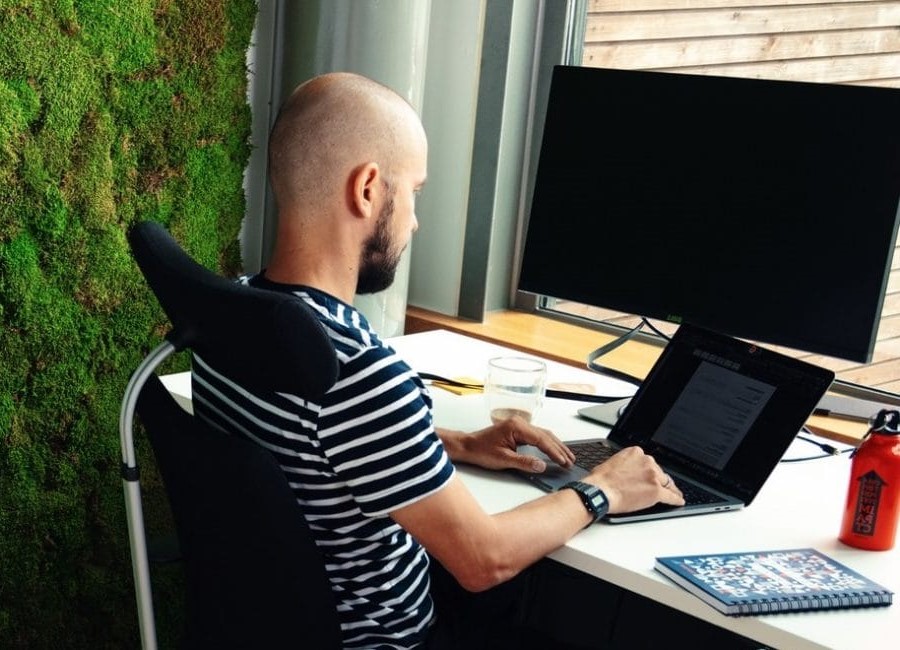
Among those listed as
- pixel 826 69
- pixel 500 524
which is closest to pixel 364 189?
pixel 500 524

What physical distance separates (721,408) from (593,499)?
334 millimetres

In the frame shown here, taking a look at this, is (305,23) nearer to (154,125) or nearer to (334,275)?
(154,125)

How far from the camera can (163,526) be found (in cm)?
279

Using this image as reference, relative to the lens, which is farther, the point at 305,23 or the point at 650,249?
the point at 305,23

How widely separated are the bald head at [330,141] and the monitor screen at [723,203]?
57 centimetres

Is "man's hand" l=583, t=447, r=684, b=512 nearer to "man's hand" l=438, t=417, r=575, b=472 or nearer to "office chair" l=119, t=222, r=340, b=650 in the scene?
"man's hand" l=438, t=417, r=575, b=472

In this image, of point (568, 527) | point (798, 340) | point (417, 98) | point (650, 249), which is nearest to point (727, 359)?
point (798, 340)

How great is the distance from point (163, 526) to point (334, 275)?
1445 mm

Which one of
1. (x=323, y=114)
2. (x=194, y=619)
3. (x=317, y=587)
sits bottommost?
(x=194, y=619)

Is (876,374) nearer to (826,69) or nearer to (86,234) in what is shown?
(826,69)

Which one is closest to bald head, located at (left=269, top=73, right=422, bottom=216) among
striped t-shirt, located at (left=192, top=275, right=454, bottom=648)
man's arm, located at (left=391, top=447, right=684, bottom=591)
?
striped t-shirt, located at (left=192, top=275, right=454, bottom=648)

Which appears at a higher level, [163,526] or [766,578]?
[766,578]

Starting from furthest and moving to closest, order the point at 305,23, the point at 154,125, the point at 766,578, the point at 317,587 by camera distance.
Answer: the point at 305,23, the point at 154,125, the point at 766,578, the point at 317,587

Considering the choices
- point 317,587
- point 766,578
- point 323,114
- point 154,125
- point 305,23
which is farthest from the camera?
point 305,23
